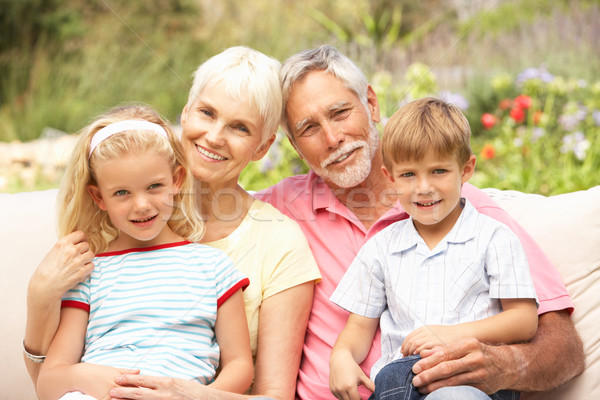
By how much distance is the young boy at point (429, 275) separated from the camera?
192cm

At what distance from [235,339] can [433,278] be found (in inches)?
27.3

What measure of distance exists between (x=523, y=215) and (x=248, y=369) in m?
1.22

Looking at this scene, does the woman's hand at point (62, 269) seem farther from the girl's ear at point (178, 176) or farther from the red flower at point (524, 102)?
the red flower at point (524, 102)

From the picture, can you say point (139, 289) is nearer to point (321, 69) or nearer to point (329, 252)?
point (329, 252)

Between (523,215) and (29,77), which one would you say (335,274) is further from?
(29,77)

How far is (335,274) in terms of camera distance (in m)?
2.41

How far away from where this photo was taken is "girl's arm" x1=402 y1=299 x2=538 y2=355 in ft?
6.21

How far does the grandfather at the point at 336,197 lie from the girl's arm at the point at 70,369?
0.75m

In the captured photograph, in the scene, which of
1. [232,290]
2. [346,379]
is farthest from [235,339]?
[346,379]

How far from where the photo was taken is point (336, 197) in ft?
8.58

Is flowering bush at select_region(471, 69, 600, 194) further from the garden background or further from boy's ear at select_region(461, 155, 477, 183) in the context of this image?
boy's ear at select_region(461, 155, 477, 183)

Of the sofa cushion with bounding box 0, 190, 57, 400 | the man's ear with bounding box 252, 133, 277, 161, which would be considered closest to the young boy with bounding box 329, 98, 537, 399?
the man's ear with bounding box 252, 133, 277, 161

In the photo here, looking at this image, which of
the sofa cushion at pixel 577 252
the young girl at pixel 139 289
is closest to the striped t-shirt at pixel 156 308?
the young girl at pixel 139 289

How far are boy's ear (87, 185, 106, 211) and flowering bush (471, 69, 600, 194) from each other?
3300mm
